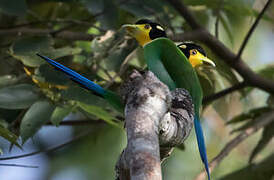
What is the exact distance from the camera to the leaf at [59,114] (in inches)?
96.7

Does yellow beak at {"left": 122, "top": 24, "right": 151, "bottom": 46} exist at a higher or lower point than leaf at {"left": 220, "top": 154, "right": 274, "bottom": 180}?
higher

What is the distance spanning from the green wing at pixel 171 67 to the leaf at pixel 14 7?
117 cm

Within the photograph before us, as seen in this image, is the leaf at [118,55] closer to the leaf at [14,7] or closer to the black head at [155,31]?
the black head at [155,31]

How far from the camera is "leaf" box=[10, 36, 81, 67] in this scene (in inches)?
109

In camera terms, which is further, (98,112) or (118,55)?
(118,55)

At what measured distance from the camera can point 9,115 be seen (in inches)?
110

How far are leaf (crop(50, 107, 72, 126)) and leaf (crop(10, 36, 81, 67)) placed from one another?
322 mm

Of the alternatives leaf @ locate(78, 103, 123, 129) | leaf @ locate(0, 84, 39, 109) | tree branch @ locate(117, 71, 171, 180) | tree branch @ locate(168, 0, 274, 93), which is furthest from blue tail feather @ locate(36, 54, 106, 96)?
tree branch @ locate(168, 0, 274, 93)

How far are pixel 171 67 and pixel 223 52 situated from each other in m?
1.27

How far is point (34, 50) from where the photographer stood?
2904 mm

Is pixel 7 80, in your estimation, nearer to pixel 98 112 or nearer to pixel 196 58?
pixel 98 112

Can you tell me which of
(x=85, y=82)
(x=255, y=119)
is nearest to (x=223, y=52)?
(x=255, y=119)

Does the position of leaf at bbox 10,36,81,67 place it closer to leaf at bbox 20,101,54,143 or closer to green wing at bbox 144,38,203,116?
leaf at bbox 20,101,54,143

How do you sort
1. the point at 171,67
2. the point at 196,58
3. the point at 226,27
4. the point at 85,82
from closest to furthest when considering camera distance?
the point at 85,82
the point at 171,67
the point at 196,58
the point at 226,27
